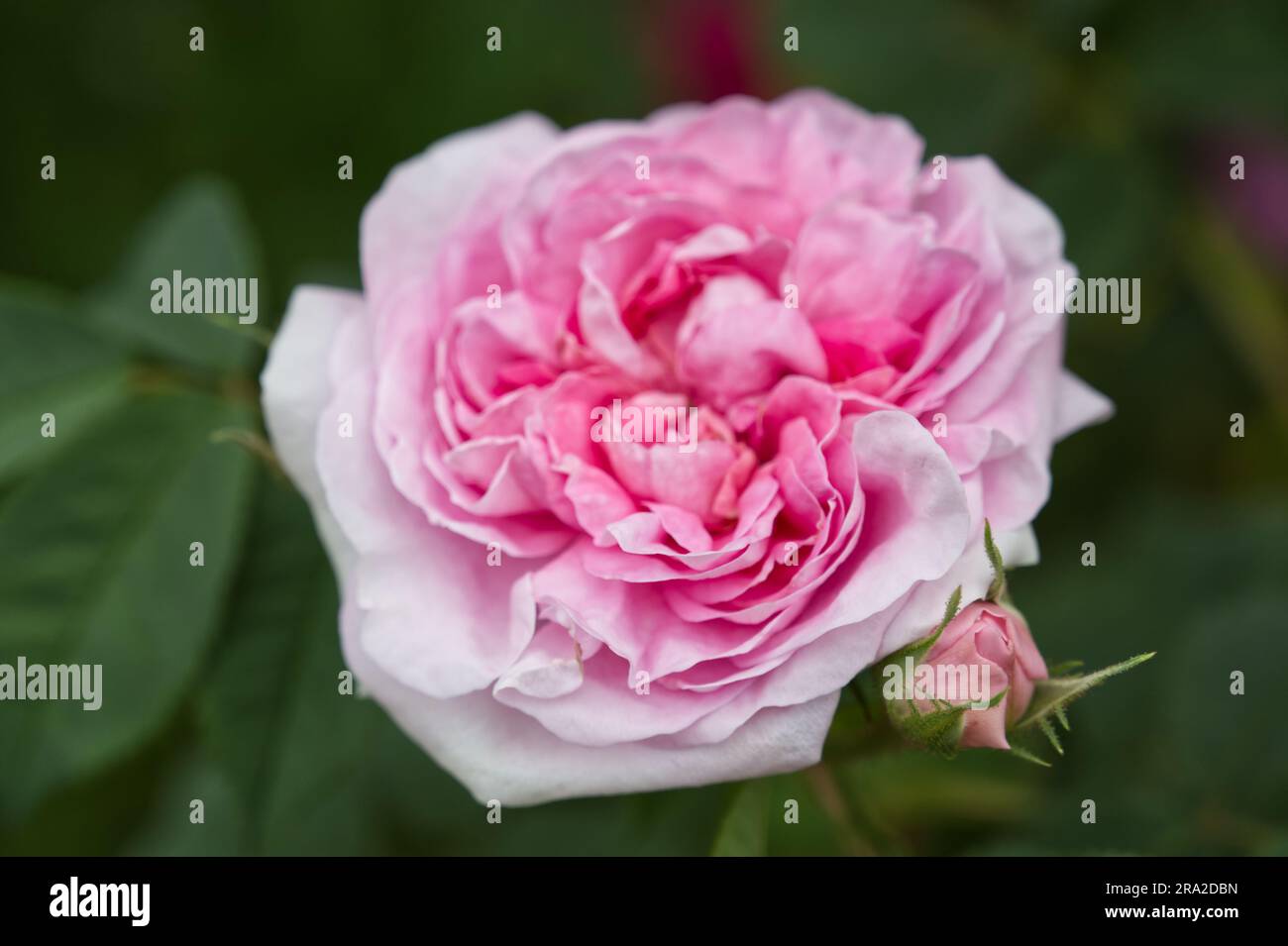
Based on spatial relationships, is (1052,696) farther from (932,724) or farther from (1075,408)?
(1075,408)

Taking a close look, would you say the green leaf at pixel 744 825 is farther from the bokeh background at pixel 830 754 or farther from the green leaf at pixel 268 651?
the green leaf at pixel 268 651

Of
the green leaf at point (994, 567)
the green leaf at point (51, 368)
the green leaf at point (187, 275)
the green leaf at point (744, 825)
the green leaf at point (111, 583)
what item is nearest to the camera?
the green leaf at point (994, 567)

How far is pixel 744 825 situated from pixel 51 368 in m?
0.88

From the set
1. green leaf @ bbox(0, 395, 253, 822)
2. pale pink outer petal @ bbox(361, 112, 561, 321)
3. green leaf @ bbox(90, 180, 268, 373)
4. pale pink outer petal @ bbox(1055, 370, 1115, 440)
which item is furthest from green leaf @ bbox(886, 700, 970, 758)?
green leaf @ bbox(90, 180, 268, 373)

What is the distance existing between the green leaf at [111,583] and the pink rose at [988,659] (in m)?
0.68

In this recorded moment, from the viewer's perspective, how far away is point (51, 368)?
132 cm

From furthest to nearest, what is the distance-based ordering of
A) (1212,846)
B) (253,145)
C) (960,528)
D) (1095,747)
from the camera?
(253,145), (1095,747), (1212,846), (960,528)

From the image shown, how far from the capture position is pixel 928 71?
1.66 metres

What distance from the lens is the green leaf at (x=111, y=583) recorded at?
1.13 m

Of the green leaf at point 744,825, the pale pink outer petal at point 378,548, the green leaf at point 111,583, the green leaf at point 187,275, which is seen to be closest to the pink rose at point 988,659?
the green leaf at point 744,825

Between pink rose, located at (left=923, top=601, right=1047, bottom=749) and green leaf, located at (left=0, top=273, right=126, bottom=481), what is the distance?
87 cm

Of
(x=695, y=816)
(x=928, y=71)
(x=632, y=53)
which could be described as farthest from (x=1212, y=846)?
(x=632, y=53)
